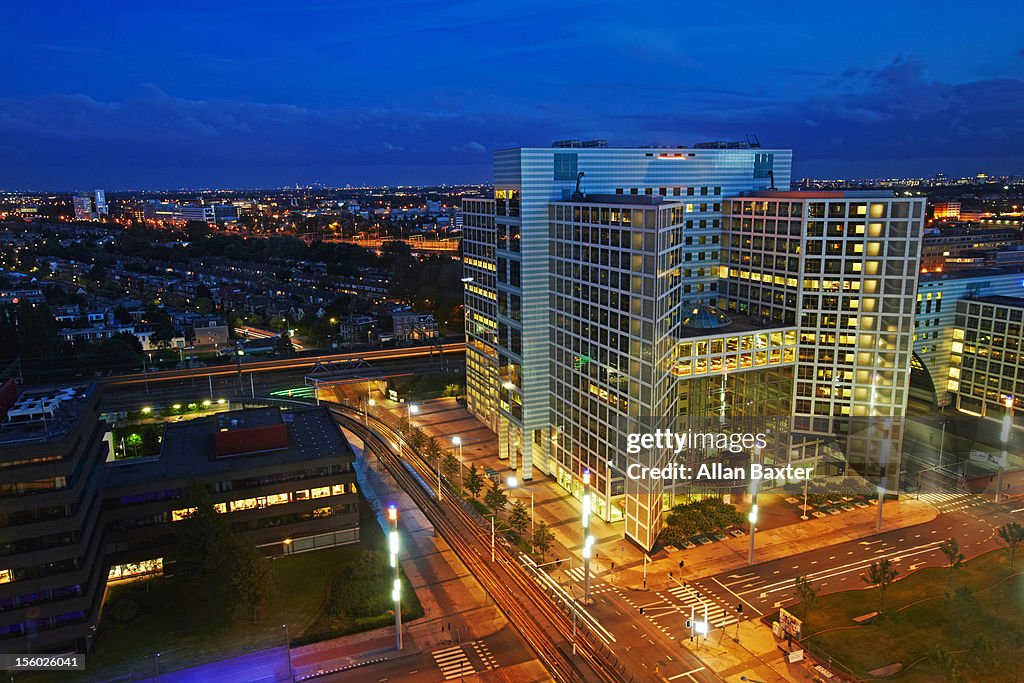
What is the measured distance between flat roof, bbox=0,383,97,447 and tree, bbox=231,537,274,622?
17.6 meters

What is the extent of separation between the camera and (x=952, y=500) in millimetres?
79250

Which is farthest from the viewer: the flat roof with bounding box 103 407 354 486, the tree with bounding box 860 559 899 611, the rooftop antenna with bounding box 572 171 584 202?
the rooftop antenna with bounding box 572 171 584 202

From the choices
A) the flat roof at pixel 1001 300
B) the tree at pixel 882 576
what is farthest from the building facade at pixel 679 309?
the flat roof at pixel 1001 300

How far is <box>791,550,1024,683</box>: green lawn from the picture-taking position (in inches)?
1929

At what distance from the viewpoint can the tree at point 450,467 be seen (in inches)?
3393

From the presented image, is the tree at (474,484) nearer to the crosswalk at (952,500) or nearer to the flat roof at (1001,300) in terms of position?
the crosswalk at (952,500)

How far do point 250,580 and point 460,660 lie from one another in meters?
19.2

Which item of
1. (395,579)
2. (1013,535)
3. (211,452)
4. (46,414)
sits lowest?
(1013,535)

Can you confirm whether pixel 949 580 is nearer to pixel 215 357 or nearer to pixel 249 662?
pixel 249 662

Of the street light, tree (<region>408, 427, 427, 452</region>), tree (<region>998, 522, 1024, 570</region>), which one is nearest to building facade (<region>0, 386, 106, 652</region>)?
the street light

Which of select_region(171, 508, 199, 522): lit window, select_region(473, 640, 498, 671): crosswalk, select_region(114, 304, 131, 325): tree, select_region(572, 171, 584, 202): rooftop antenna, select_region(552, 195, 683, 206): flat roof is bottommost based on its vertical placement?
select_region(473, 640, 498, 671): crosswalk

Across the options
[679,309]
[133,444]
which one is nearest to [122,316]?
[133,444]

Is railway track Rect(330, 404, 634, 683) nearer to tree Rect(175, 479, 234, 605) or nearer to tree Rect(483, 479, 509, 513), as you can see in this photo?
tree Rect(483, 479, 509, 513)

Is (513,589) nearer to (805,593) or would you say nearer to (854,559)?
(805,593)
